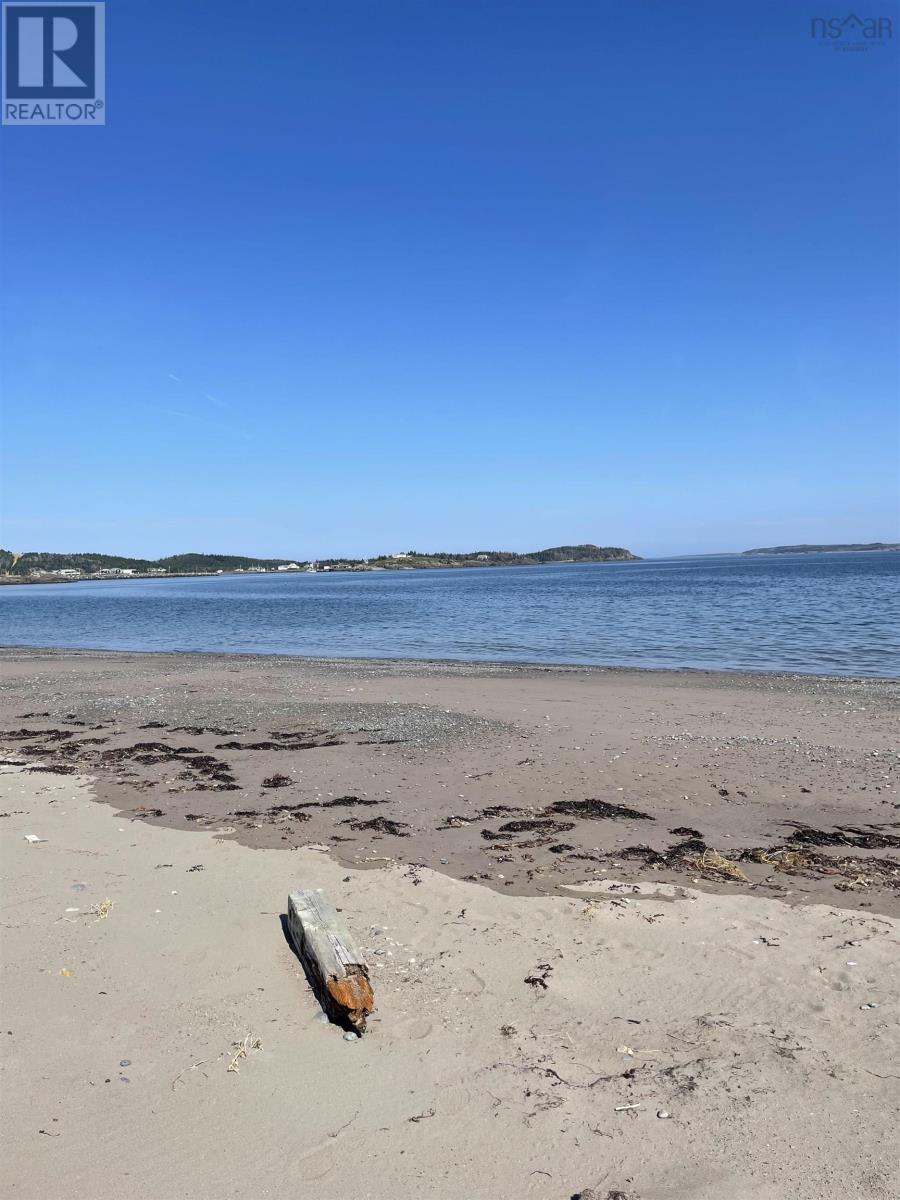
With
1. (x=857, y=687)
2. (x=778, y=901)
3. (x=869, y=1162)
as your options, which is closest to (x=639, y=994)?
(x=869, y=1162)

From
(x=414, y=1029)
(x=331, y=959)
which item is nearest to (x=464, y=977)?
(x=414, y=1029)

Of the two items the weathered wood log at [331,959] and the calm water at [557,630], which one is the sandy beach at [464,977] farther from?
the calm water at [557,630]

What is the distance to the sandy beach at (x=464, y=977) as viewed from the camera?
3.81 metres

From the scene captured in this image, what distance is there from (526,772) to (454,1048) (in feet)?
21.5

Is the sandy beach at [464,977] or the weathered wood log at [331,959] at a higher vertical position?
the weathered wood log at [331,959]

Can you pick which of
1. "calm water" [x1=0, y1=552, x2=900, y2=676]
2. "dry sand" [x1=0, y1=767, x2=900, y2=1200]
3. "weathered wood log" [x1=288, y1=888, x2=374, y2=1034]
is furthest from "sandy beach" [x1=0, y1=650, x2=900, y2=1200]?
"calm water" [x1=0, y1=552, x2=900, y2=676]

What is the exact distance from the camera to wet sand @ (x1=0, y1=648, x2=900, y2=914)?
7684 mm

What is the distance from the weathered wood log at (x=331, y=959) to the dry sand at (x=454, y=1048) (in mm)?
133

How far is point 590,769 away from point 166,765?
6.54 meters

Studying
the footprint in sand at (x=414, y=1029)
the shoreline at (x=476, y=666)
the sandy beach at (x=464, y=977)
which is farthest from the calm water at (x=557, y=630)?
the footprint in sand at (x=414, y=1029)

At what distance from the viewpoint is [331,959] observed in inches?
201

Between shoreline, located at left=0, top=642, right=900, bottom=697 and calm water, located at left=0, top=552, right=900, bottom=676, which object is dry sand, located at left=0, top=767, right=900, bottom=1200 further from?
calm water, located at left=0, top=552, right=900, bottom=676

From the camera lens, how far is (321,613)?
5594cm

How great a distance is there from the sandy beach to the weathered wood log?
0.14m
